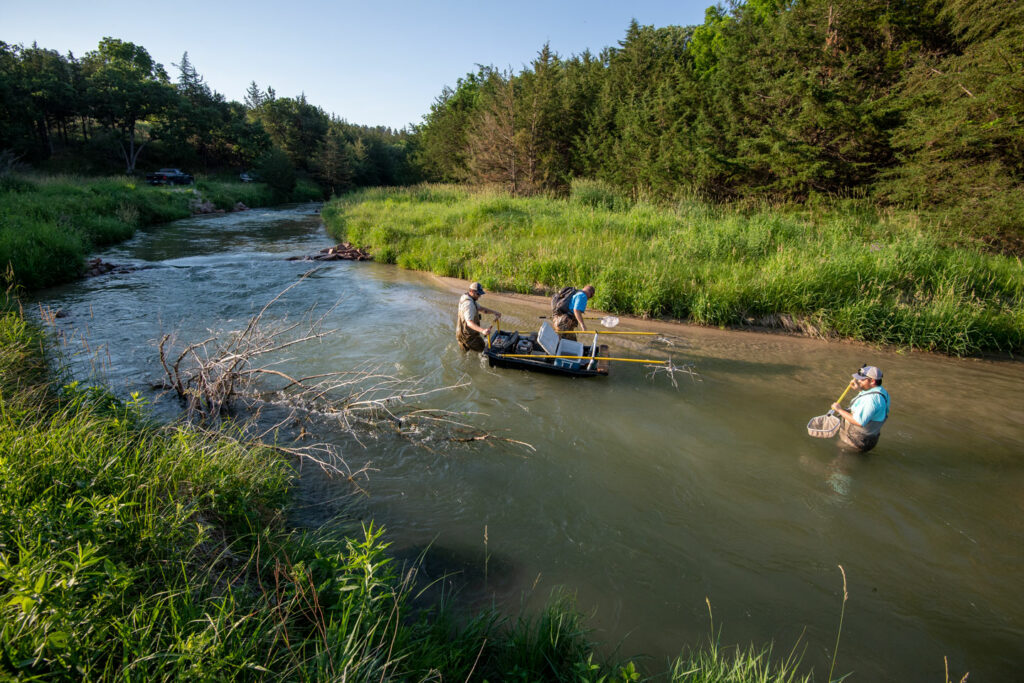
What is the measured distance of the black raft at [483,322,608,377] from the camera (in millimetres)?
7895

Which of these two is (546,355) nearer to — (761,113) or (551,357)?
(551,357)

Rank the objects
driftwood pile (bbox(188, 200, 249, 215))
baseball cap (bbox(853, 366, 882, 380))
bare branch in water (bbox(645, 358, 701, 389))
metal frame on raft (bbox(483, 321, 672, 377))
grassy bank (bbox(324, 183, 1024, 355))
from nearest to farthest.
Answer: baseball cap (bbox(853, 366, 882, 380)) → metal frame on raft (bbox(483, 321, 672, 377)) → bare branch in water (bbox(645, 358, 701, 389)) → grassy bank (bbox(324, 183, 1024, 355)) → driftwood pile (bbox(188, 200, 249, 215))

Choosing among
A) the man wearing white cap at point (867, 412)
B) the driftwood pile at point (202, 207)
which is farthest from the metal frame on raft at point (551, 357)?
the driftwood pile at point (202, 207)

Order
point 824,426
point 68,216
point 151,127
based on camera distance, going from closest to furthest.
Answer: point 824,426
point 68,216
point 151,127

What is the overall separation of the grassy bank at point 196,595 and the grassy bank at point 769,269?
28.1 ft

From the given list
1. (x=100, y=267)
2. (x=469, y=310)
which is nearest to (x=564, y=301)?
(x=469, y=310)

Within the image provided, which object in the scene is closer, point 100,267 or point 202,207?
point 100,267

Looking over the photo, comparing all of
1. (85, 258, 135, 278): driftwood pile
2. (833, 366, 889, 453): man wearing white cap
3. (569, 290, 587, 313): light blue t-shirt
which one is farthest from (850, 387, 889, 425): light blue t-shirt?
(85, 258, 135, 278): driftwood pile

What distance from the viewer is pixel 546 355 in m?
7.79

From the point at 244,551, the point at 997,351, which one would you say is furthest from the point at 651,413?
the point at 997,351

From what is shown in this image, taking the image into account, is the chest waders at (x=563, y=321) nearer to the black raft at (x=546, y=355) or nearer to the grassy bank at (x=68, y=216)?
the black raft at (x=546, y=355)

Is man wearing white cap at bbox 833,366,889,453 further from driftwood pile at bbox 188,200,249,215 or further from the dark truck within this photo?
the dark truck

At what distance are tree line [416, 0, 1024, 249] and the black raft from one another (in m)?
11.1

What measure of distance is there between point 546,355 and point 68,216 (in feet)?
66.2
